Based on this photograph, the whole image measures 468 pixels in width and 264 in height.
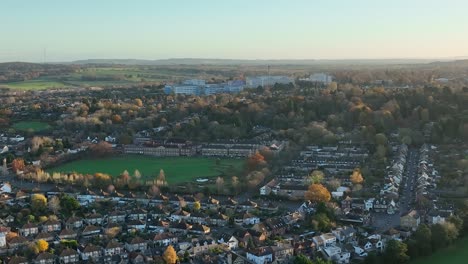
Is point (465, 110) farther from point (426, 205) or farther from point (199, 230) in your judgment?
point (199, 230)

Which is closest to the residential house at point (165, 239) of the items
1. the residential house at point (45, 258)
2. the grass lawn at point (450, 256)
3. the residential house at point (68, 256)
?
the residential house at point (68, 256)

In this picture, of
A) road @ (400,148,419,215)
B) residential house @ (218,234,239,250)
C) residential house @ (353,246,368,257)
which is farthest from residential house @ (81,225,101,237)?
road @ (400,148,419,215)

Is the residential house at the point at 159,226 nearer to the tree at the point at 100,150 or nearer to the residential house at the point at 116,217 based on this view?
the residential house at the point at 116,217

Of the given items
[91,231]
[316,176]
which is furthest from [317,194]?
[91,231]

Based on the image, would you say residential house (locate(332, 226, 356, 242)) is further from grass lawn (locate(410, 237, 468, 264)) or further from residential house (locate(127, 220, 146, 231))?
residential house (locate(127, 220, 146, 231))

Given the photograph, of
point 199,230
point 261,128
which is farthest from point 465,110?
point 199,230

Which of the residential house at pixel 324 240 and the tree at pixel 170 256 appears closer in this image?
the tree at pixel 170 256
